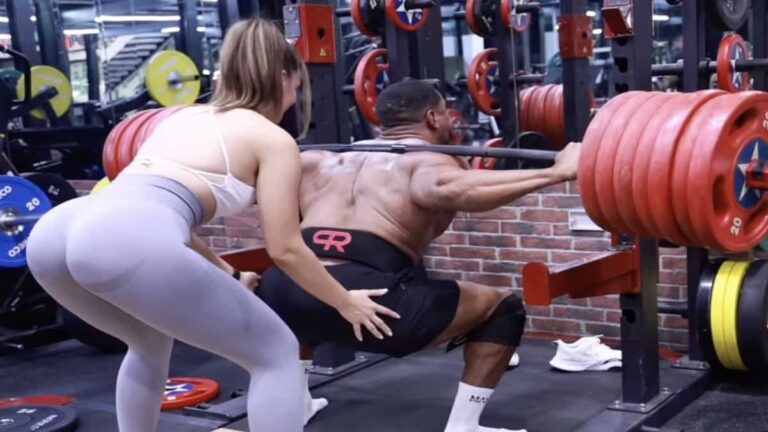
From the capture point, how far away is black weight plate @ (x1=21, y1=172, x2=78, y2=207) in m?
4.25

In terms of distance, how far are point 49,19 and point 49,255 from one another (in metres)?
4.33

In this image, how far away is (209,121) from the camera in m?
1.96


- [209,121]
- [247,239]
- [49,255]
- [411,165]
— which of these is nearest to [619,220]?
[411,165]

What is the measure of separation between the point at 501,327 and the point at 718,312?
0.85 meters

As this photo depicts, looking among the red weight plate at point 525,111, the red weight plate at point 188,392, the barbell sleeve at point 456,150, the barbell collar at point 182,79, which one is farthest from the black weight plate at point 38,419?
the barbell collar at point 182,79

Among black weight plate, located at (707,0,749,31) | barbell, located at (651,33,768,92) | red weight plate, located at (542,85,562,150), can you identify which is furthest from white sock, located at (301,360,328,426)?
red weight plate, located at (542,85,562,150)

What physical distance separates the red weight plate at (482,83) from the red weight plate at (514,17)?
0.20 metres

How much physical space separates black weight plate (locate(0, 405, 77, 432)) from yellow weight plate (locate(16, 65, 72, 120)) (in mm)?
2706

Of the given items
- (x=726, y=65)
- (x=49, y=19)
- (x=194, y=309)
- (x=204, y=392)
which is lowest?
(x=204, y=392)

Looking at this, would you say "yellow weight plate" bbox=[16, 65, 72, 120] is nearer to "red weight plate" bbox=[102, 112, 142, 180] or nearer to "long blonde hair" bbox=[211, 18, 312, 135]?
"red weight plate" bbox=[102, 112, 142, 180]

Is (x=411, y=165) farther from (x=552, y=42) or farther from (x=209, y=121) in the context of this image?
(x=552, y=42)

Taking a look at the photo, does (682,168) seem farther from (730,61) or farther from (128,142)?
(128,142)

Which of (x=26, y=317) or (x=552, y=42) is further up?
(x=552, y=42)

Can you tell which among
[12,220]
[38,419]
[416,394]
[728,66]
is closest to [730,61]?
[728,66]
